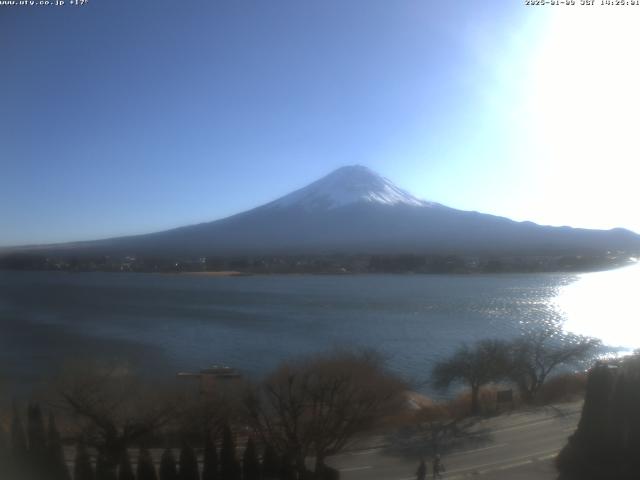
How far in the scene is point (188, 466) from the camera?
9.02 ft

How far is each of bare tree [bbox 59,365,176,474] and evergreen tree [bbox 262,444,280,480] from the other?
701 mm

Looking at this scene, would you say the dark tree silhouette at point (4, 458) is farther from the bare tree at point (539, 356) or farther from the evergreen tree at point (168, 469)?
the bare tree at point (539, 356)

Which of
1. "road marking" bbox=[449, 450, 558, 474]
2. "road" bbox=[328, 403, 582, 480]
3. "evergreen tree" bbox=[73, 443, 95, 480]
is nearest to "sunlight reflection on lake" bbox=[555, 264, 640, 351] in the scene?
"road" bbox=[328, 403, 582, 480]

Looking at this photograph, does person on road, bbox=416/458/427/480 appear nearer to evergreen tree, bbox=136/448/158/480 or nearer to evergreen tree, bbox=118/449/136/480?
evergreen tree, bbox=136/448/158/480

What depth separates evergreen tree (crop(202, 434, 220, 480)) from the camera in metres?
2.77

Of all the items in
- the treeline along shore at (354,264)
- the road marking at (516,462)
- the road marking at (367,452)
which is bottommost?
the road marking at (516,462)

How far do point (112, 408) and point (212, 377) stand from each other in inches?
36.8

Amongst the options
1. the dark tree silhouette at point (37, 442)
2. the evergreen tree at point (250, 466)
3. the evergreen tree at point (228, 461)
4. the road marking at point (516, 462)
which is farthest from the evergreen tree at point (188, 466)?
the road marking at point (516, 462)

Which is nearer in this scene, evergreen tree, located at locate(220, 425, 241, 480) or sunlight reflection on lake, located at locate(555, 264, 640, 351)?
evergreen tree, located at locate(220, 425, 241, 480)

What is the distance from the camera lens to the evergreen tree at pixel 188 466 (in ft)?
8.99

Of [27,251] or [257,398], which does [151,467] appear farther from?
[27,251]

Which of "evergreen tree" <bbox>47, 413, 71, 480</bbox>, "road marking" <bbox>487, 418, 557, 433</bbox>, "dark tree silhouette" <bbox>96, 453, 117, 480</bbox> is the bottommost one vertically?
"road marking" <bbox>487, 418, 557, 433</bbox>

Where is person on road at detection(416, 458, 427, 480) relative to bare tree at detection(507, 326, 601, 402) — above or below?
below

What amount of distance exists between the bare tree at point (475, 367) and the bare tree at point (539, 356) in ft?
0.28
